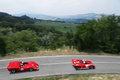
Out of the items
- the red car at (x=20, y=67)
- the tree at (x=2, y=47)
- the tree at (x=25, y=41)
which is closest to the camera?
the red car at (x=20, y=67)

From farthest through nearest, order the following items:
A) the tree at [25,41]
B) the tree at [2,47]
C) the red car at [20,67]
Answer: the tree at [25,41]
the tree at [2,47]
the red car at [20,67]

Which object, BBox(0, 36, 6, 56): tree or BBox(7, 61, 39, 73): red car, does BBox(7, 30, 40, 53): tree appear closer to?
BBox(0, 36, 6, 56): tree

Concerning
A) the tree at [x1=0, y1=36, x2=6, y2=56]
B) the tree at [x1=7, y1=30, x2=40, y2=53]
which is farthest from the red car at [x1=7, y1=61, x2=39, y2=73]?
the tree at [x1=7, y1=30, x2=40, y2=53]

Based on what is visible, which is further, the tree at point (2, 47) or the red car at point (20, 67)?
the tree at point (2, 47)

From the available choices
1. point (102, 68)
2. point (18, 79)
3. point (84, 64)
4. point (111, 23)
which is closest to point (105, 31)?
point (111, 23)

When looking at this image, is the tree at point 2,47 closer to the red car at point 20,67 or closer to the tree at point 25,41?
the tree at point 25,41

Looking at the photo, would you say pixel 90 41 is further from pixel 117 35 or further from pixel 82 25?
pixel 117 35

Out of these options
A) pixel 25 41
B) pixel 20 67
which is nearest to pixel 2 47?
pixel 20 67

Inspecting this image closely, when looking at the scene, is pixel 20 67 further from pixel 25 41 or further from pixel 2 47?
pixel 25 41

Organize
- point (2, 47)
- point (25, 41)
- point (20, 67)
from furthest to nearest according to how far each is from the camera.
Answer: point (25, 41) < point (2, 47) < point (20, 67)

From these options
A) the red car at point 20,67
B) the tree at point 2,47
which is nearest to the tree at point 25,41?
the tree at point 2,47

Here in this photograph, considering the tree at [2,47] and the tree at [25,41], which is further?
the tree at [25,41]

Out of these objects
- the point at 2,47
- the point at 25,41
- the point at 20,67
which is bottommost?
the point at 25,41

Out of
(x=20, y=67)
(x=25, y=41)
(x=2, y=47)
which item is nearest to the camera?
(x=20, y=67)
